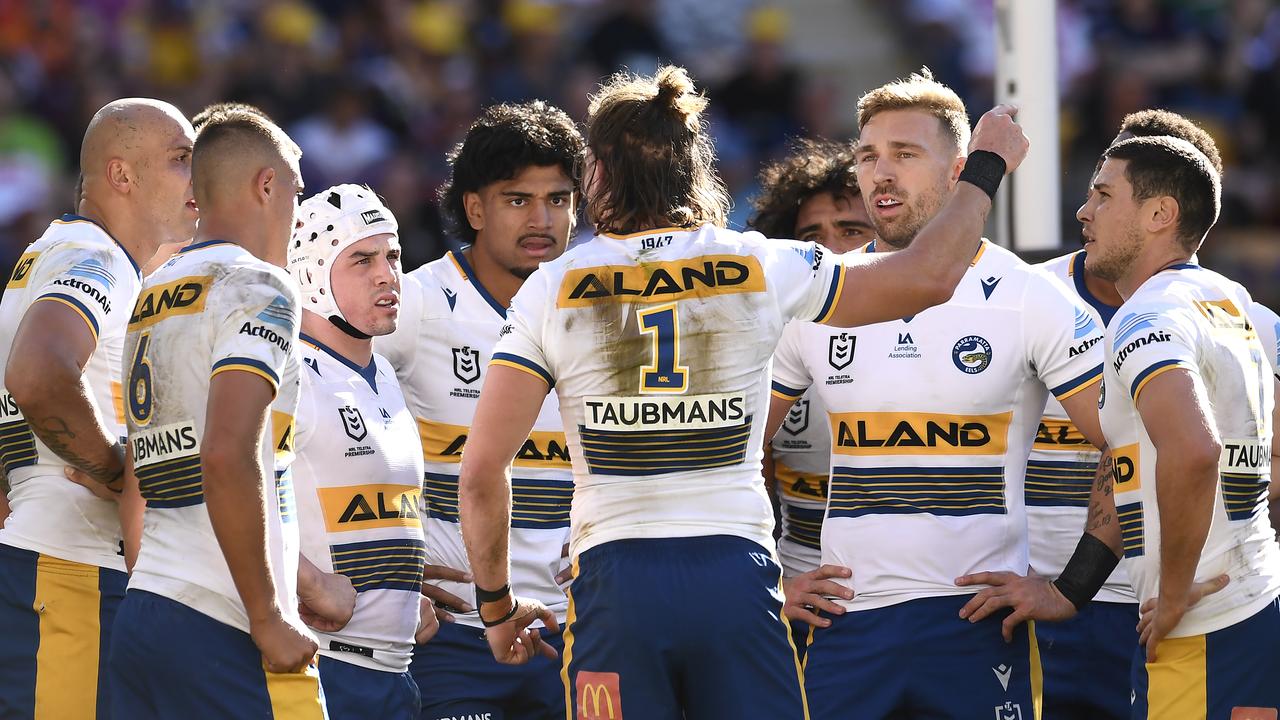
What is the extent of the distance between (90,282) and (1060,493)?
141 inches

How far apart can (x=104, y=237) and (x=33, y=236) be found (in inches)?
290

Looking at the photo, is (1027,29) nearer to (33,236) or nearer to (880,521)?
(880,521)

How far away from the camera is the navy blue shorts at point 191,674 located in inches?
159

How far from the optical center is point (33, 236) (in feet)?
39.7

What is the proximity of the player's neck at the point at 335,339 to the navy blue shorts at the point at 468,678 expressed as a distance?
45.7 inches

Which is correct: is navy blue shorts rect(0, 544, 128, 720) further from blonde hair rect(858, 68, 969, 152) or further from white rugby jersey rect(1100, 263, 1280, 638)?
white rugby jersey rect(1100, 263, 1280, 638)

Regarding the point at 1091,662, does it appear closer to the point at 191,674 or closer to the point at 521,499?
the point at 521,499

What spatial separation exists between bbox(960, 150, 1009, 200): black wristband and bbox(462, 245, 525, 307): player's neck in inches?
88.5

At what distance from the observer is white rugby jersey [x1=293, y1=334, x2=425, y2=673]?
4.82 metres

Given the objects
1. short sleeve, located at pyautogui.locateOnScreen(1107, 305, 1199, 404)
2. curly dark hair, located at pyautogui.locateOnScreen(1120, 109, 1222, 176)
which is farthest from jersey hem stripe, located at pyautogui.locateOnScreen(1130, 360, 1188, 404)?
curly dark hair, located at pyautogui.locateOnScreen(1120, 109, 1222, 176)

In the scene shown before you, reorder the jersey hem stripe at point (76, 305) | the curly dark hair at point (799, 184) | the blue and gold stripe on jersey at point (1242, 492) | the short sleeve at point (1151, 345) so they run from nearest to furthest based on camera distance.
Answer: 1. the short sleeve at point (1151, 345)
2. the blue and gold stripe on jersey at point (1242, 492)
3. the jersey hem stripe at point (76, 305)
4. the curly dark hair at point (799, 184)

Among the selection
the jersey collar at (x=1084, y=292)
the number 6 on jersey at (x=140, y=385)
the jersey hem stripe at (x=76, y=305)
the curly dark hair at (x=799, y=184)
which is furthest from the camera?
the curly dark hair at (x=799, y=184)

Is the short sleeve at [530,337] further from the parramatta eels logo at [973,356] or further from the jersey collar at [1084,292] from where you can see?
the jersey collar at [1084,292]

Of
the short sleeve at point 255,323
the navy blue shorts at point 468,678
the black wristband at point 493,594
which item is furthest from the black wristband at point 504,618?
the short sleeve at point 255,323
